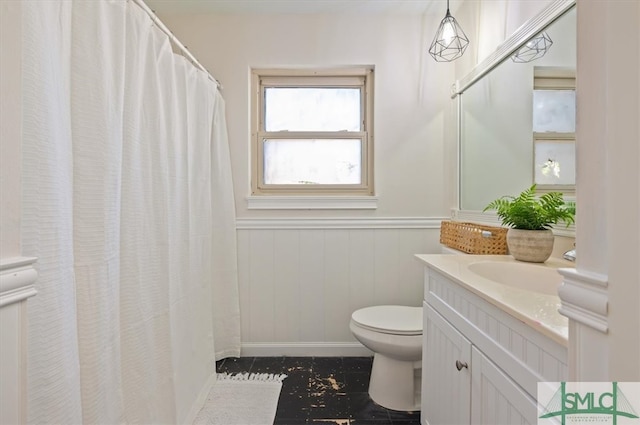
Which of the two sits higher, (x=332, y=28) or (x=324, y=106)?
(x=332, y=28)

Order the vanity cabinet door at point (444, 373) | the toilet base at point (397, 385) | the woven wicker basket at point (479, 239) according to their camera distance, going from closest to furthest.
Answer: the vanity cabinet door at point (444, 373)
the woven wicker basket at point (479, 239)
the toilet base at point (397, 385)

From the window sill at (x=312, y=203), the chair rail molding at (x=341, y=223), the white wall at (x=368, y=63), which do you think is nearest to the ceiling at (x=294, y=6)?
the white wall at (x=368, y=63)

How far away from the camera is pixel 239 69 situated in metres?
2.04

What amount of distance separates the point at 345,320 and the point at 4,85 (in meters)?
1.92

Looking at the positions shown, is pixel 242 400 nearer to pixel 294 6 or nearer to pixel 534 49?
pixel 534 49

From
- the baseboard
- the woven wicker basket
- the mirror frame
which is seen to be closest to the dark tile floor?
the baseboard

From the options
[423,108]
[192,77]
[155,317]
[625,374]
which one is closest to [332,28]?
[423,108]

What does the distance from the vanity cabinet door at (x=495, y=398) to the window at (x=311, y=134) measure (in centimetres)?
139

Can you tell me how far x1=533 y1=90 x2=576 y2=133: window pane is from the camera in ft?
3.67

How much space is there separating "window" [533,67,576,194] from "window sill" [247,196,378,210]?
968mm

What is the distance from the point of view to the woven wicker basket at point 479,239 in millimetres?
1388

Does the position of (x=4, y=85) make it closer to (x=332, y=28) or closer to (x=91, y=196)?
(x=91, y=196)

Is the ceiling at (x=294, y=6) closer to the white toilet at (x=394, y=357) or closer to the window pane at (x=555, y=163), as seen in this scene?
the window pane at (x=555, y=163)

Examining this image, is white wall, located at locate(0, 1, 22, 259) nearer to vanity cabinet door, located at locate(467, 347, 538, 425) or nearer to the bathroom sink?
vanity cabinet door, located at locate(467, 347, 538, 425)
